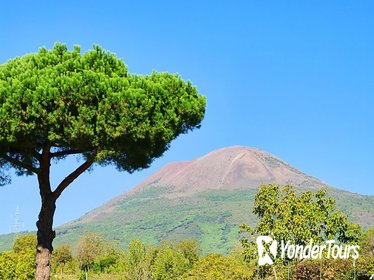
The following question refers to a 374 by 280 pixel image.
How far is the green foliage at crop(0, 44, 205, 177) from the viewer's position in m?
11.9

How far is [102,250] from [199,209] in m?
109

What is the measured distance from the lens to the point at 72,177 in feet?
45.2

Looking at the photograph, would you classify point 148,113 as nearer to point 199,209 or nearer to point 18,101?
point 18,101

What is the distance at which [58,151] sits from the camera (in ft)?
46.4

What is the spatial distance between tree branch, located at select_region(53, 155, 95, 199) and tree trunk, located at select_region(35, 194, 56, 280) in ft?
0.73

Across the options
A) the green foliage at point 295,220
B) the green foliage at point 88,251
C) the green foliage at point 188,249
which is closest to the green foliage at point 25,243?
the green foliage at point 88,251

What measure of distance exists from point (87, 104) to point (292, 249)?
600 inches

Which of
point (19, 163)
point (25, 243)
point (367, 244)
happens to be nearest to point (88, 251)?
point (25, 243)

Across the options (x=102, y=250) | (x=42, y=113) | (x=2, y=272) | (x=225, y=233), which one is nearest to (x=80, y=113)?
(x=42, y=113)

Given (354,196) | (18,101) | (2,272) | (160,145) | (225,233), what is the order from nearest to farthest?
1. (18,101)
2. (160,145)
3. (2,272)
4. (225,233)
5. (354,196)

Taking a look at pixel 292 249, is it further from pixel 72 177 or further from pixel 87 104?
pixel 87 104

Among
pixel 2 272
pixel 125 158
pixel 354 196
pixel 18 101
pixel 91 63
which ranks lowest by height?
pixel 2 272

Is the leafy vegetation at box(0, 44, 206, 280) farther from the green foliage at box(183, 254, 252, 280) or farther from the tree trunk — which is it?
the green foliage at box(183, 254, 252, 280)

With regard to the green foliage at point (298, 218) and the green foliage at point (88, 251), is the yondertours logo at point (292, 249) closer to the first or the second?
the green foliage at point (298, 218)
